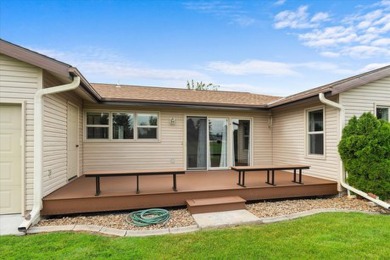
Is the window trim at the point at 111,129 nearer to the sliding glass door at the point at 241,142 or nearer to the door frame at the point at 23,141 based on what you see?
the sliding glass door at the point at 241,142

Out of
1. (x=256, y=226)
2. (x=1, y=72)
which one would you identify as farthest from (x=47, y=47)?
(x=256, y=226)

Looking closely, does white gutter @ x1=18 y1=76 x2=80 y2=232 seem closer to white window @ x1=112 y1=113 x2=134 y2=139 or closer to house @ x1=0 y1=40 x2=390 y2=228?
house @ x1=0 y1=40 x2=390 y2=228

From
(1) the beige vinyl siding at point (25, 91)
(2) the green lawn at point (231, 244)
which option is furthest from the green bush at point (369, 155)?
(1) the beige vinyl siding at point (25, 91)

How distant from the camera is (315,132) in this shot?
261 inches

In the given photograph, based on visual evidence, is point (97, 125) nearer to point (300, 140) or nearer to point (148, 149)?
point (148, 149)

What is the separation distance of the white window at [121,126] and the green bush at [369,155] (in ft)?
18.5

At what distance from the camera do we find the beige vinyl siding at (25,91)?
407 centimetres

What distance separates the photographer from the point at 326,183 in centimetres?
574

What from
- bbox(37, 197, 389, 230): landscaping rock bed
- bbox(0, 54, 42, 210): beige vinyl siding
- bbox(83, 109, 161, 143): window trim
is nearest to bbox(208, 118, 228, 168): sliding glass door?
bbox(83, 109, 161, 143): window trim

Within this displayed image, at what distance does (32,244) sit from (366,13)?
11.6 metres

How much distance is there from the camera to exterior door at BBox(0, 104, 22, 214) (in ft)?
13.6

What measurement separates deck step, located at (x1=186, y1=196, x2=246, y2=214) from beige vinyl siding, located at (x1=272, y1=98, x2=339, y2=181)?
9.76 feet

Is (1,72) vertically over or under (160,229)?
over

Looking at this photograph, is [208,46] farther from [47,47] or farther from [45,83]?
[45,83]
